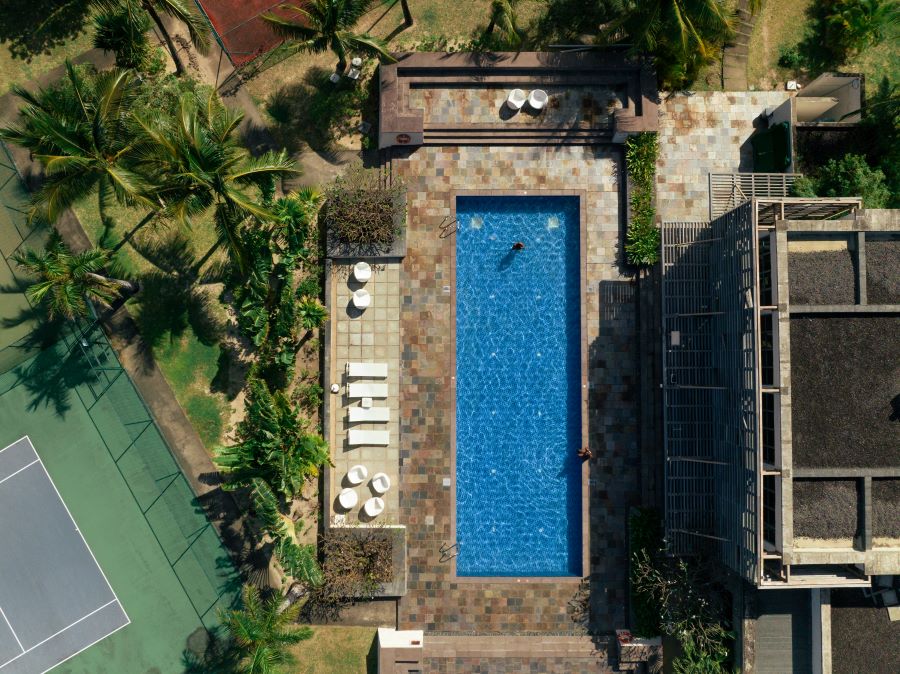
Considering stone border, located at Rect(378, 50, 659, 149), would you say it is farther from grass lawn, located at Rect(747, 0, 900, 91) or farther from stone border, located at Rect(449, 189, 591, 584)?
grass lawn, located at Rect(747, 0, 900, 91)

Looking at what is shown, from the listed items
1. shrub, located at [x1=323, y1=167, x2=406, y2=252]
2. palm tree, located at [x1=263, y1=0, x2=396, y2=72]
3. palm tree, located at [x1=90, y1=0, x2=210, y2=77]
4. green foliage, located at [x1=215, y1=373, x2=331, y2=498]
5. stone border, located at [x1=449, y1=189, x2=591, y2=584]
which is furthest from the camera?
stone border, located at [x1=449, y1=189, x2=591, y2=584]

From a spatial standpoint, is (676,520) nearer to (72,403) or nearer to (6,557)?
(72,403)

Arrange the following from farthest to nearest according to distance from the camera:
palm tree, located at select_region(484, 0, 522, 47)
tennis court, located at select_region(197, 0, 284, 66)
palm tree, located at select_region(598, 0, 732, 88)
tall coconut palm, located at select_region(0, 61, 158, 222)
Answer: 1. tennis court, located at select_region(197, 0, 284, 66)
2. palm tree, located at select_region(484, 0, 522, 47)
3. palm tree, located at select_region(598, 0, 732, 88)
4. tall coconut palm, located at select_region(0, 61, 158, 222)

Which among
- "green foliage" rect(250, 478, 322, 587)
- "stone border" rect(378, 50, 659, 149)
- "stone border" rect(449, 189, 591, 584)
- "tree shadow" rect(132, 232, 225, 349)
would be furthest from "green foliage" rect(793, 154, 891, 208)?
"tree shadow" rect(132, 232, 225, 349)

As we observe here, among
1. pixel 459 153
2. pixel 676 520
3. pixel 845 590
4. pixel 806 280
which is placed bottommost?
pixel 845 590

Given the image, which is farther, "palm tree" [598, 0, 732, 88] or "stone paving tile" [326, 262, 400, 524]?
"stone paving tile" [326, 262, 400, 524]

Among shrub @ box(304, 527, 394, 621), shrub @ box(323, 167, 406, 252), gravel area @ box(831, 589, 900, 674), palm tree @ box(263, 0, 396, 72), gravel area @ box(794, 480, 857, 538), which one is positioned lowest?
gravel area @ box(831, 589, 900, 674)

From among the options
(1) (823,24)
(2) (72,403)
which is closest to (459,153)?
(1) (823,24)
